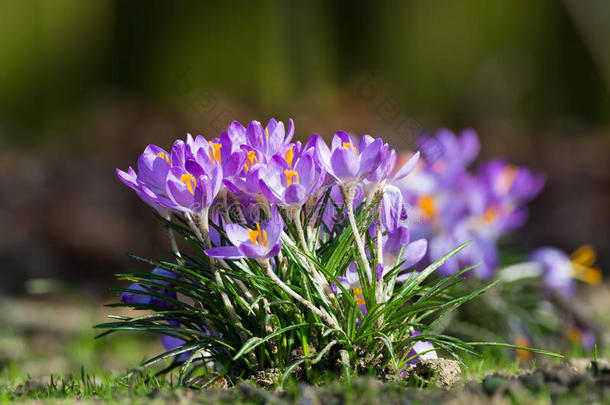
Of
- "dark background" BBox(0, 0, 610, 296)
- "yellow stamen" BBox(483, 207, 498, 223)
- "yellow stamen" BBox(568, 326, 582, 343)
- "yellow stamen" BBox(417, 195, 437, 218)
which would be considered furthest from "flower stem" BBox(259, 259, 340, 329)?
"dark background" BBox(0, 0, 610, 296)

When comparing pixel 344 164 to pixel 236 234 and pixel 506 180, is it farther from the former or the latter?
pixel 506 180

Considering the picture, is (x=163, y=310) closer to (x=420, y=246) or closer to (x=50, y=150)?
(x=420, y=246)

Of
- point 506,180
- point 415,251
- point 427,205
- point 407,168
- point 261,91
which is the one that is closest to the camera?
point 407,168

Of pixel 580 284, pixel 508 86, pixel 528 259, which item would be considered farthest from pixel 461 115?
pixel 528 259

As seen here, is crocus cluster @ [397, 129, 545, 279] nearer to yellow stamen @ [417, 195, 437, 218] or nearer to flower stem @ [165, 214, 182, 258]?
yellow stamen @ [417, 195, 437, 218]

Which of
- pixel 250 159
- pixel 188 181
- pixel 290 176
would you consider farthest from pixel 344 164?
pixel 188 181

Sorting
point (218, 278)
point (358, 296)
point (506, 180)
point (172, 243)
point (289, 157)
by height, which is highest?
point (506, 180)

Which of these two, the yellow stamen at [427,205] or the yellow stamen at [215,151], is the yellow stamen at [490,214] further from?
the yellow stamen at [215,151]
